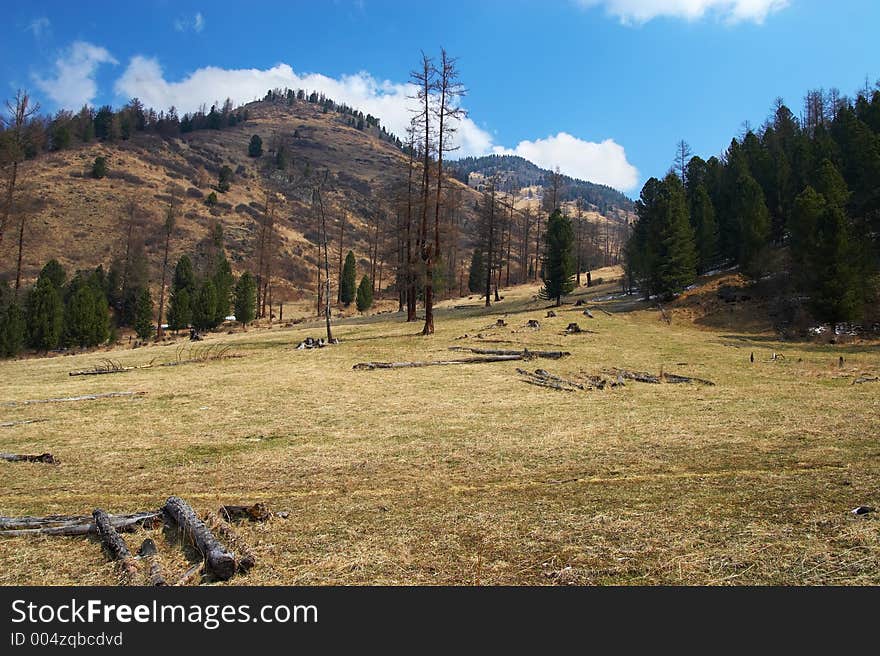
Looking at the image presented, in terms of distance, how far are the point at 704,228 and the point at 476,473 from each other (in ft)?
156

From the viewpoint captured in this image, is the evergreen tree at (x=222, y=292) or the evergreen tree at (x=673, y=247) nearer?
the evergreen tree at (x=673, y=247)

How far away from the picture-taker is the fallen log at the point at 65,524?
6.18 metres

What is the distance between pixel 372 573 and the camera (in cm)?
507

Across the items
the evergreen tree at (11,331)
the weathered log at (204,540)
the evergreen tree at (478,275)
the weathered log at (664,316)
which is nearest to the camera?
the weathered log at (204,540)

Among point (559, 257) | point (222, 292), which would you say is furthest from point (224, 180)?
point (559, 257)

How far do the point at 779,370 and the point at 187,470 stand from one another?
19.9 meters

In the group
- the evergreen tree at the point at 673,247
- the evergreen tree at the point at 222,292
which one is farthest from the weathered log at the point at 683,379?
the evergreen tree at the point at 222,292

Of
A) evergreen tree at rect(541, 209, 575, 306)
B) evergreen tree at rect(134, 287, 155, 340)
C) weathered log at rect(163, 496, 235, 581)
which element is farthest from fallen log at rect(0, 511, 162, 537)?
evergreen tree at rect(134, 287, 155, 340)

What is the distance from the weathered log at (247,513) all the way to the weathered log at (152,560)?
1.02m

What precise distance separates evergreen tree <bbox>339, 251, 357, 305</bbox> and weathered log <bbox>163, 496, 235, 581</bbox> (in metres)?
63.2

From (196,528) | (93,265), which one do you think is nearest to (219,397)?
(196,528)

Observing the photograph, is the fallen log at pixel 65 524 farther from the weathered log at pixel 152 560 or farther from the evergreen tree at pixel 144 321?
the evergreen tree at pixel 144 321

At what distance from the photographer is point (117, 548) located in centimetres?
556

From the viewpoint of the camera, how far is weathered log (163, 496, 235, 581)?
5012 millimetres
